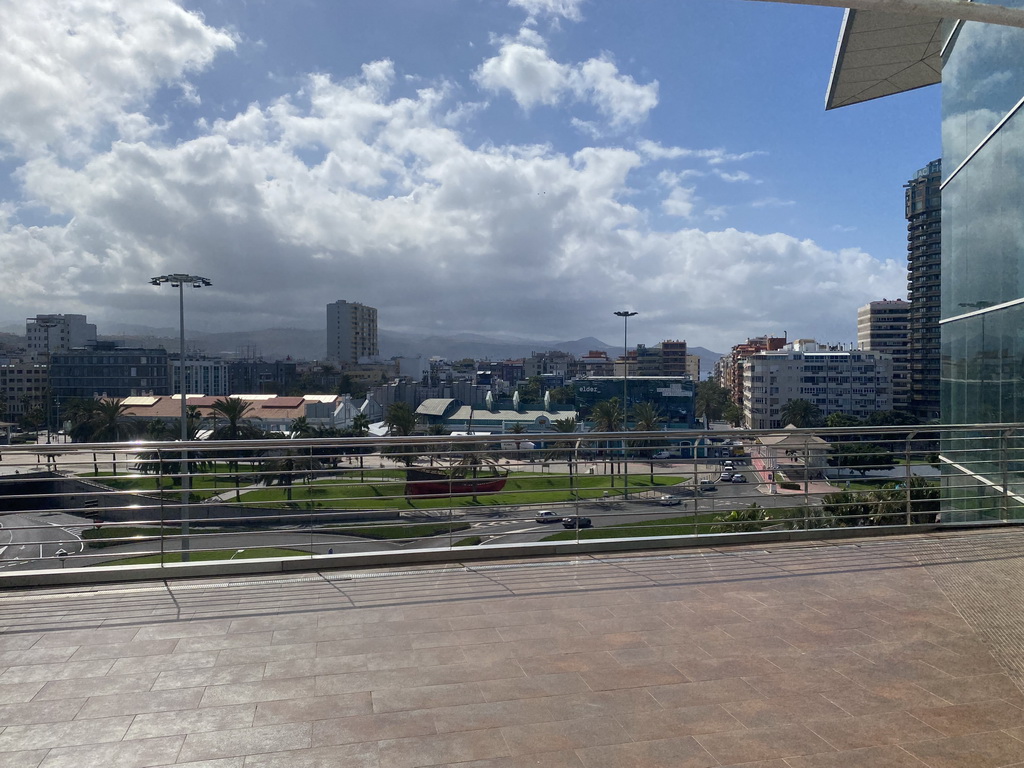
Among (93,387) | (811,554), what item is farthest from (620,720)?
(93,387)

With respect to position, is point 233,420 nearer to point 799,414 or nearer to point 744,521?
point 744,521

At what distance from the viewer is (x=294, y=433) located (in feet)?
176

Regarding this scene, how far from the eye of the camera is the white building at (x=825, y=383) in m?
99.1

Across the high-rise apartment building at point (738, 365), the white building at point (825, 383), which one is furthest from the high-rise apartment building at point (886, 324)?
the white building at point (825, 383)

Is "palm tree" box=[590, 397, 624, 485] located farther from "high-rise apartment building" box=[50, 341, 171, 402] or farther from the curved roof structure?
"high-rise apartment building" box=[50, 341, 171, 402]

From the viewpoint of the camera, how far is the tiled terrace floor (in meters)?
3.07

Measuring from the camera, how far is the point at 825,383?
99.2m

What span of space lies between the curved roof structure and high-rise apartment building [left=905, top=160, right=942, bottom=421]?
3143 inches

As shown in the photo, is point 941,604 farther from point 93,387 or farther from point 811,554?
point 93,387

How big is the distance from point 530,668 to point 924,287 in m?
101

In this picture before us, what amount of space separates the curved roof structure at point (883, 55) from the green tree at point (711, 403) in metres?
90.4

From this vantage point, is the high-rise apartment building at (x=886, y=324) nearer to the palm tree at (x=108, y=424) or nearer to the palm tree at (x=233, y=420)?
the palm tree at (x=233, y=420)

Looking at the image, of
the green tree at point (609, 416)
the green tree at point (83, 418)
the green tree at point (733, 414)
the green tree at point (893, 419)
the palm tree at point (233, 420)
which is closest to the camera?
the palm tree at point (233, 420)

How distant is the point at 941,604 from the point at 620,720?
2.78m
